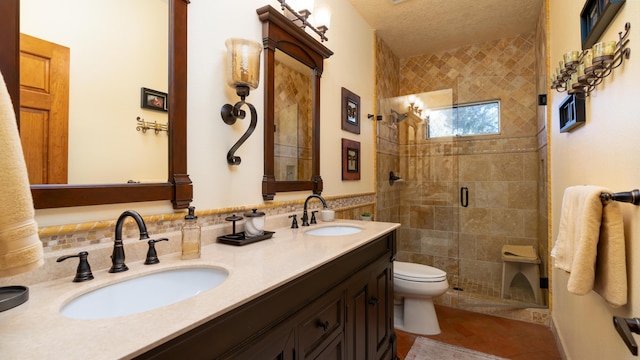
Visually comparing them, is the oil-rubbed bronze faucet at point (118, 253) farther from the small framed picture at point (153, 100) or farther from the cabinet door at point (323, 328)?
the cabinet door at point (323, 328)

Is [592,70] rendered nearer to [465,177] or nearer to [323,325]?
[323,325]

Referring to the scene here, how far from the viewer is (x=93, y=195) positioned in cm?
93

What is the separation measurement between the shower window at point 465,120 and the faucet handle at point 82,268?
297 centimetres

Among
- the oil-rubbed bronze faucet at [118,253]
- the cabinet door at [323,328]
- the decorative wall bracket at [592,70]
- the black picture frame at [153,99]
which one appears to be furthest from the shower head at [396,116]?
the oil-rubbed bronze faucet at [118,253]

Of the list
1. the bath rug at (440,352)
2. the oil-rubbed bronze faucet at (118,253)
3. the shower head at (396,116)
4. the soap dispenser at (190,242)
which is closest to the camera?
the oil-rubbed bronze faucet at (118,253)

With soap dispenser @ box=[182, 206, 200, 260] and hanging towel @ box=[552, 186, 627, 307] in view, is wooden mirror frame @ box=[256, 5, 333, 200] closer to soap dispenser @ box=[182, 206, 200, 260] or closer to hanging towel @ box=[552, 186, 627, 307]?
soap dispenser @ box=[182, 206, 200, 260]

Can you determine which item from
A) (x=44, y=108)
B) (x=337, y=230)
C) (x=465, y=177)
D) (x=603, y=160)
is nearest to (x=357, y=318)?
(x=337, y=230)

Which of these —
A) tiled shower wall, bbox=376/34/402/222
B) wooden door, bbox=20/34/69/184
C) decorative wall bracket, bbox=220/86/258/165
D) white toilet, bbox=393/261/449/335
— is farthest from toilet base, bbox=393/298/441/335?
wooden door, bbox=20/34/69/184

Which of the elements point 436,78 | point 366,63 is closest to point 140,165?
point 366,63

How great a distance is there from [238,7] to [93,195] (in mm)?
1090

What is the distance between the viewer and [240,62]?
1.32 meters

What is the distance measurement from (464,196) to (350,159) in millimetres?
1382

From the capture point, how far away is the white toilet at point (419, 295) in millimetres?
2213

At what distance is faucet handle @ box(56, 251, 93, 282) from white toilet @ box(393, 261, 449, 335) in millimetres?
1985
